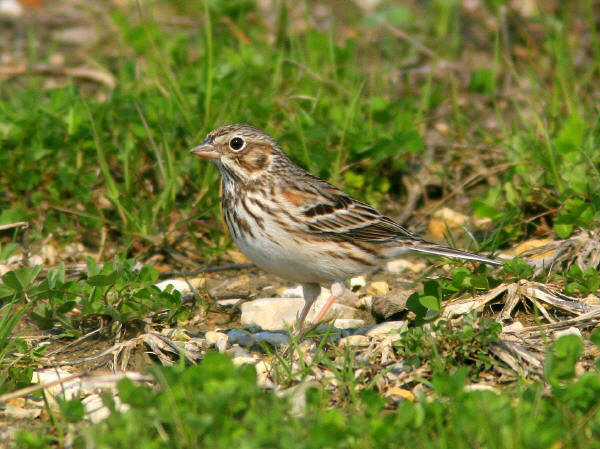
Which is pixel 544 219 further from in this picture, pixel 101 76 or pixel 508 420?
pixel 101 76

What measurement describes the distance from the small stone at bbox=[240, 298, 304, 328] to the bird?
104 mm

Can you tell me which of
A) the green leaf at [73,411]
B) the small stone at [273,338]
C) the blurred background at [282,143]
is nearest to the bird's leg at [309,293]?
the small stone at [273,338]

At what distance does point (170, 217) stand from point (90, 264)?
129cm

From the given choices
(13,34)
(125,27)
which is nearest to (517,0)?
(125,27)

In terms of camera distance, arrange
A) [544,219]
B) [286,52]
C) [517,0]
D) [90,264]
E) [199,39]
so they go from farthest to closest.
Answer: [517,0], [199,39], [286,52], [544,219], [90,264]

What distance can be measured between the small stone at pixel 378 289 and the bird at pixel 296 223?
0.45 metres

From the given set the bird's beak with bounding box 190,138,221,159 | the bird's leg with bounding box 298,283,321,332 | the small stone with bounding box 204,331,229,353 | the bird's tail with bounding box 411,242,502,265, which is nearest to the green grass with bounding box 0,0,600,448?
the bird's tail with bounding box 411,242,502,265

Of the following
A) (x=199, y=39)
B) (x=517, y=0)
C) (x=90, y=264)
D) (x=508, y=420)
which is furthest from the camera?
(x=517, y=0)

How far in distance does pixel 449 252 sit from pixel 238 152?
1.33 m

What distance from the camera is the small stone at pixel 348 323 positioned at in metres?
5.35

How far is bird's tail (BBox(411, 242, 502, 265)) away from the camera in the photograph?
502 centimetres

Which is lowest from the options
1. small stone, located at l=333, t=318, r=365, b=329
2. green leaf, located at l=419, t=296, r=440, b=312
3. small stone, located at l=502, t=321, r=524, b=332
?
small stone, located at l=333, t=318, r=365, b=329

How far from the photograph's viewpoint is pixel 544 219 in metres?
6.13

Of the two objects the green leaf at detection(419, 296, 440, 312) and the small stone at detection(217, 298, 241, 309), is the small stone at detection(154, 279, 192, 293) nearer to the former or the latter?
the small stone at detection(217, 298, 241, 309)
